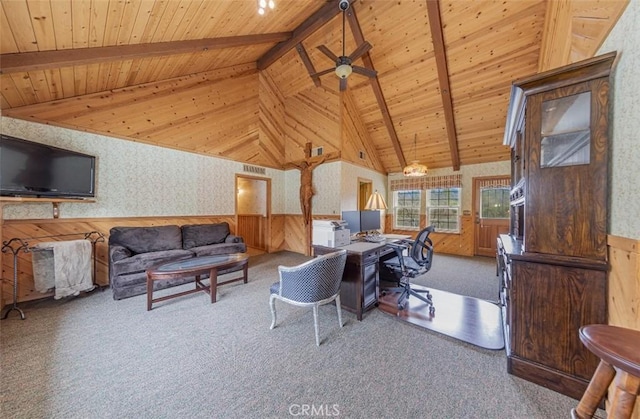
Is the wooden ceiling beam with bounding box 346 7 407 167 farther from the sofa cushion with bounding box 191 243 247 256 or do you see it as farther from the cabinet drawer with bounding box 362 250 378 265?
the sofa cushion with bounding box 191 243 247 256

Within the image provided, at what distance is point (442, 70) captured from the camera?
4.22 metres

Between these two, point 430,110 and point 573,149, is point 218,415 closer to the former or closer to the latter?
point 573,149

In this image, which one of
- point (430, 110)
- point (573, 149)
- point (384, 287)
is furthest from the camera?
point (430, 110)

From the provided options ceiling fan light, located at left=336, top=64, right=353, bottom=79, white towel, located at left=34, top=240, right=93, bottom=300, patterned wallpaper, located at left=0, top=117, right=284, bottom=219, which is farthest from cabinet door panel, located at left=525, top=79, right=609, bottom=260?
patterned wallpaper, located at left=0, top=117, right=284, bottom=219

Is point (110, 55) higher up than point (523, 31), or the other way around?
point (523, 31)

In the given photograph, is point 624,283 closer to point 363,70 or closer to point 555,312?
point 555,312

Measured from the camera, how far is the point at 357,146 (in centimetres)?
594

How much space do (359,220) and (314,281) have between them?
1.59m

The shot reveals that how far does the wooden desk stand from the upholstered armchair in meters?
0.38

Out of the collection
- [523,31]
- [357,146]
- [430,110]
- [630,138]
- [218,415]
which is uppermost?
[523,31]

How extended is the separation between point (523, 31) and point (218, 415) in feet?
19.8

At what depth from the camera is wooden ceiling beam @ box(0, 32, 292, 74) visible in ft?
7.65

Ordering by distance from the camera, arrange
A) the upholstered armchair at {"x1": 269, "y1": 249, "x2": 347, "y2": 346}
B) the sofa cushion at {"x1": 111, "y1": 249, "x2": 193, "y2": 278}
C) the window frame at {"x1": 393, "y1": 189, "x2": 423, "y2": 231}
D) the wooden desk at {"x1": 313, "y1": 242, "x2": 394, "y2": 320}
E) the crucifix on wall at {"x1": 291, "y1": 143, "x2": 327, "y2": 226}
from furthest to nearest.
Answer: the window frame at {"x1": 393, "y1": 189, "x2": 423, "y2": 231} < the crucifix on wall at {"x1": 291, "y1": 143, "x2": 327, "y2": 226} < the sofa cushion at {"x1": 111, "y1": 249, "x2": 193, "y2": 278} < the wooden desk at {"x1": 313, "y1": 242, "x2": 394, "y2": 320} < the upholstered armchair at {"x1": 269, "y1": 249, "x2": 347, "y2": 346}

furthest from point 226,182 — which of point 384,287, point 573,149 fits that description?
point 573,149
